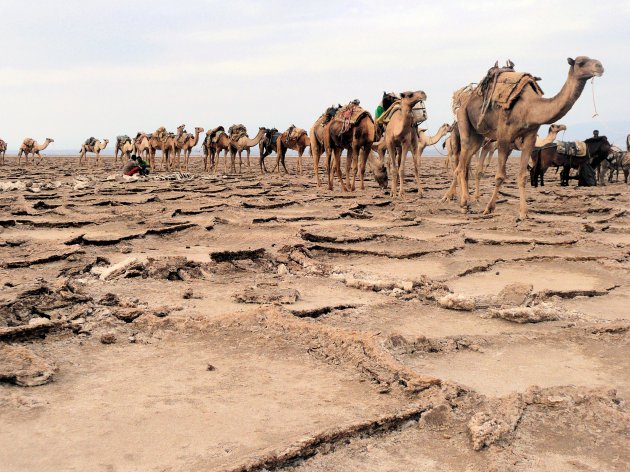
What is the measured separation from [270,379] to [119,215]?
253 inches

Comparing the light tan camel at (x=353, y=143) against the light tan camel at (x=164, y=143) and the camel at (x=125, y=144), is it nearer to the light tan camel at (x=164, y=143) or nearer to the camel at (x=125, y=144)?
the light tan camel at (x=164, y=143)

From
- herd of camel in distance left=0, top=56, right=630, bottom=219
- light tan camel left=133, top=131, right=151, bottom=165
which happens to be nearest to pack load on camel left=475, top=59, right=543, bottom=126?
herd of camel in distance left=0, top=56, right=630, bottom=219

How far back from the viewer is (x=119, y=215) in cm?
878

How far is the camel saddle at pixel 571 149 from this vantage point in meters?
14.7

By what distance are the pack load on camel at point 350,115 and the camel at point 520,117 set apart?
10.2 ft

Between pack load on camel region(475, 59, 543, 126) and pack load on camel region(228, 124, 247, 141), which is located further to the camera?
pack load on camel region(228, 124, 247, 141)

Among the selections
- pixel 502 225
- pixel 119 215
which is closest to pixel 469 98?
pixel 502 225

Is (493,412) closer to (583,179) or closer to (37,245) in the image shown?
(37,245)

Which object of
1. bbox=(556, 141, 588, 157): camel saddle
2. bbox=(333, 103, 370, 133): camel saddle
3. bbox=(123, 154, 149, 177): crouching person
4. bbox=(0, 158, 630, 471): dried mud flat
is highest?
bbox=(333, 103, 370, 133): camel saddle

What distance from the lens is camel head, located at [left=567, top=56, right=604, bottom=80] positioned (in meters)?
7.43

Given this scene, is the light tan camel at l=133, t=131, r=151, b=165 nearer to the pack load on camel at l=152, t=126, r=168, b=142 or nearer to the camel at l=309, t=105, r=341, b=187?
the pack load on camel at l=152, t=126, r=168, b=142

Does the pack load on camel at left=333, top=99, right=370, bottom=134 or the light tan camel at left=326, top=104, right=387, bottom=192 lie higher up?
the pack load on camel at left=333, top=99, right=370, bottom=134

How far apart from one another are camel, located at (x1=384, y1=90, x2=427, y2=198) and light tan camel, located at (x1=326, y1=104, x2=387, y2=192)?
65cm

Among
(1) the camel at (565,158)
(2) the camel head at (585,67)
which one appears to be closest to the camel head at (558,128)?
(1) the camel at (565,158)
